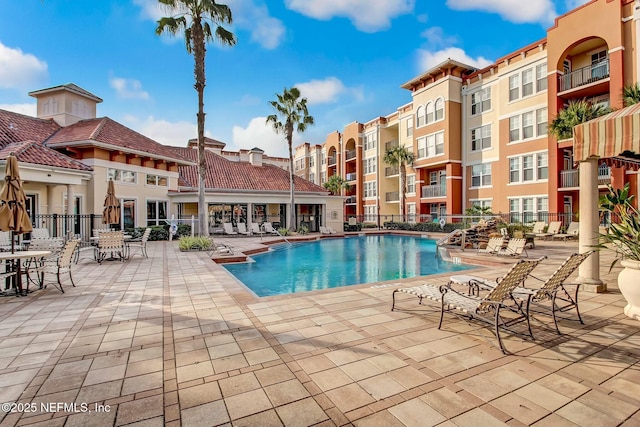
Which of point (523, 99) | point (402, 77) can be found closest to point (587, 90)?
point (523, 99)

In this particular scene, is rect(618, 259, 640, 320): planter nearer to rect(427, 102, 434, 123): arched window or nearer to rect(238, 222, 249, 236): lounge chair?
rect(238, 222, 249, 236): lounge chair

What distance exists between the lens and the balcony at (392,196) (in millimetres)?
34112

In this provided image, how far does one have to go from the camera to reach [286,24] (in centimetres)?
1628

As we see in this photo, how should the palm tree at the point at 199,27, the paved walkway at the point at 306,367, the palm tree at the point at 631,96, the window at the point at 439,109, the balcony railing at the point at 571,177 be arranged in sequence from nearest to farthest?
the paved walkway at the point at 306,367, the palm tree at the point at 631,96, the palm tree at the point at 199,27, the balcony railing at the point at 571,177, the window at the point at 439,109

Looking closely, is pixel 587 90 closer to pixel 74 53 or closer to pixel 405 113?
pixel 405 113

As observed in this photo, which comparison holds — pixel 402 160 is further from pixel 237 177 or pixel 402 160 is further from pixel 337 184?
pixel 237 177

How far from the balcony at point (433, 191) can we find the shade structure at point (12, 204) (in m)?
25.9

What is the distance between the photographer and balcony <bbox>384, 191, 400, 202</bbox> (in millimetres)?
34112

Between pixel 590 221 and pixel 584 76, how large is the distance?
1853 centimetres

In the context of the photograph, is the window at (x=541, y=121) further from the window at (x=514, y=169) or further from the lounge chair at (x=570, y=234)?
the lounge chair at (x=570, y=234)

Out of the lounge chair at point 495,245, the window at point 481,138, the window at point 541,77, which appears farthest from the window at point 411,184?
the lounge chair at point 495,245

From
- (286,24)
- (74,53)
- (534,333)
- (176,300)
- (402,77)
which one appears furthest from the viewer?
(402,77)

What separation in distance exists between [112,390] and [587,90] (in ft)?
80.0

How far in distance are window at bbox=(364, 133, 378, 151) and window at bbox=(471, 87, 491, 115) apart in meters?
11.8
